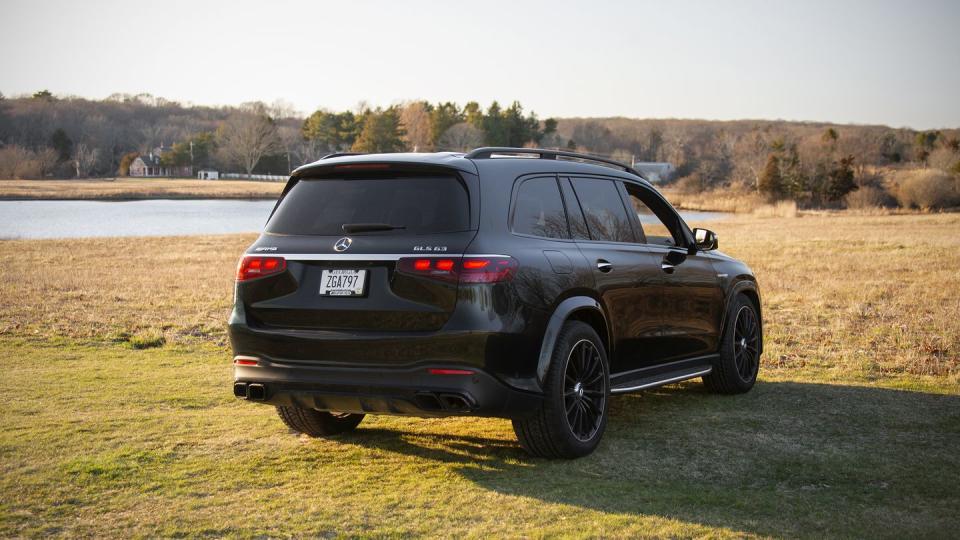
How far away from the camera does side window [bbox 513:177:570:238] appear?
595cm

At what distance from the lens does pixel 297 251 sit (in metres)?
5.75

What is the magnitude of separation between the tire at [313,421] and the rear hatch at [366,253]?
98cm

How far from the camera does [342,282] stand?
5590 mm

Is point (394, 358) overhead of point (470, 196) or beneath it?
beneath

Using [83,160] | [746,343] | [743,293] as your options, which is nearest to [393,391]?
[746,343]

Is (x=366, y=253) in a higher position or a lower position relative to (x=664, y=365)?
higher

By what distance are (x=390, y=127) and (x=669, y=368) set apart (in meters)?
131

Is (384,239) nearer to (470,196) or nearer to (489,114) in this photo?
(470,196)

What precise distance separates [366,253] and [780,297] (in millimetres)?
12034

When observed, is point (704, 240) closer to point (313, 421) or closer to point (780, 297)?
point (313, 421)

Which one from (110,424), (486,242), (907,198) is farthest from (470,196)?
(907,198)

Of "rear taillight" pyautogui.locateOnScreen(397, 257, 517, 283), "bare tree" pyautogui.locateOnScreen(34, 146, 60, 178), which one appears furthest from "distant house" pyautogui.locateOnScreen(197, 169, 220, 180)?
"rear taillight" pyautogui.locateOnScreen(397, 257, 517, 283)

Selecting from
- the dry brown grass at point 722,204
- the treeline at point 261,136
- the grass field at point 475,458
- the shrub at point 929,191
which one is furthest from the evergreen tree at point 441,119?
the grass field at point 475,458

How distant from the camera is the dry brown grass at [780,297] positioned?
11164mm
